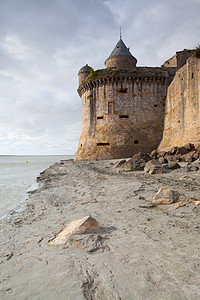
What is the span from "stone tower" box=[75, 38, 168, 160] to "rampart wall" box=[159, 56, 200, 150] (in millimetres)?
1390

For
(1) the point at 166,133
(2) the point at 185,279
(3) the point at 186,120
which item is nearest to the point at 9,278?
(2) the point at 185,279

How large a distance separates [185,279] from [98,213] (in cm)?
193

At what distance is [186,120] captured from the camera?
38.2 feet

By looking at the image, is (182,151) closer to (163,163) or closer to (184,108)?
(163,163)

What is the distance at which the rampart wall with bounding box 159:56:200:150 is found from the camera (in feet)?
34.9

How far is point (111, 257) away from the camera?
73.0 inches

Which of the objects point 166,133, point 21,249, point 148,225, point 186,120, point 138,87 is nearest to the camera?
point 21,249

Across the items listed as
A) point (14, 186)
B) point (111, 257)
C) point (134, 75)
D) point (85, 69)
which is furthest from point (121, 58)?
point (111, 257)

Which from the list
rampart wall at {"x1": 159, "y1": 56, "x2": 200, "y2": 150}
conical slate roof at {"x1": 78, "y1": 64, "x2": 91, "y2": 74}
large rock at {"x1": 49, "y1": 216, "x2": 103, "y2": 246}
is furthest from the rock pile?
conical slate roof at {"x1": 78, "y1": 64, "x2": 91, "y2": 74}

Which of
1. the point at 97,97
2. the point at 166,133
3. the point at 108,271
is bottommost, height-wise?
the point at 108,271

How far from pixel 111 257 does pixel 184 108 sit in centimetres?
1240

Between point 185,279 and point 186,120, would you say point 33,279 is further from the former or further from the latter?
point 186,120

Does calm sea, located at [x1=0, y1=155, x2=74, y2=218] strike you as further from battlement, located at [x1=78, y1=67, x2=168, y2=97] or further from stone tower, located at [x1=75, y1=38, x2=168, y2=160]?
battlement, located at [x1=78, y1=67, x2=168, y2=97]

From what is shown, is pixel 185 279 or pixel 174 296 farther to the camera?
pixel 185 279
